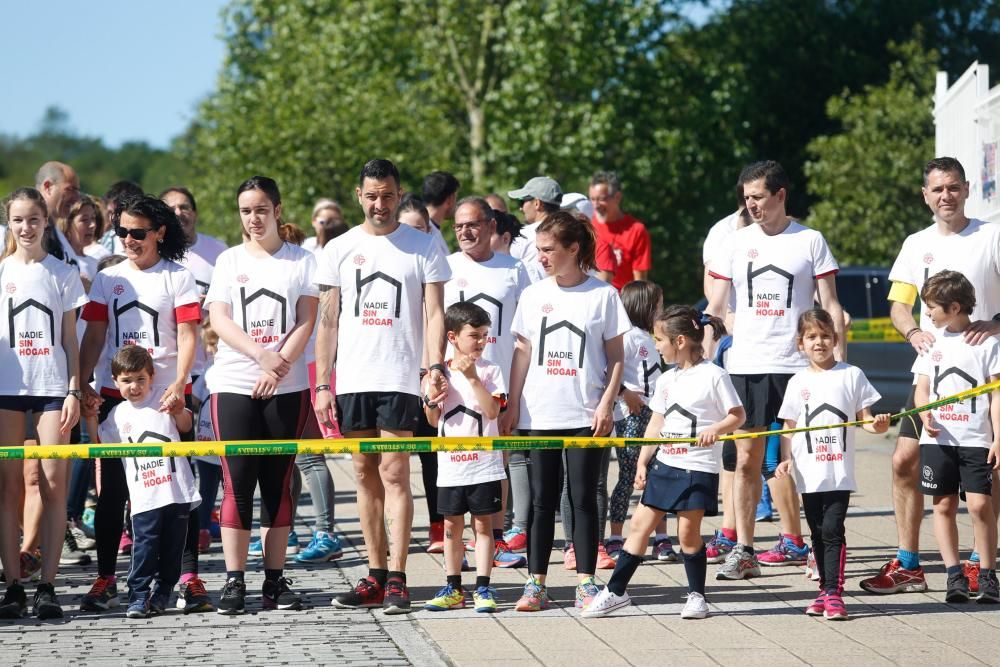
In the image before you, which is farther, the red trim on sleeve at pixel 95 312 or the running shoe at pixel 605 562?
the running shoe at pixel 605 562

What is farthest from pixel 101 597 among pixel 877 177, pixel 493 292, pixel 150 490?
pixel 877 177

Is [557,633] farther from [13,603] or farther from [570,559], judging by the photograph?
[13,603]

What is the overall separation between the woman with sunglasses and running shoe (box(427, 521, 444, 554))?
1932mm

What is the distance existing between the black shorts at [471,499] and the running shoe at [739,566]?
1.52 metres

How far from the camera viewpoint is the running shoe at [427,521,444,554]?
29.7 ft

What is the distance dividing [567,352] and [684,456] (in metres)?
0.75

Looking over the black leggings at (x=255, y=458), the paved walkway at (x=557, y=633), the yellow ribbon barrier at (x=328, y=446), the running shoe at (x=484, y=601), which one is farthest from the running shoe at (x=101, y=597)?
the running shoe at (x=484, y=601)

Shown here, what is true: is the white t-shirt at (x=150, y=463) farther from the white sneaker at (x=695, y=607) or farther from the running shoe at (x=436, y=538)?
the white sneaker at (x=695, y=607)

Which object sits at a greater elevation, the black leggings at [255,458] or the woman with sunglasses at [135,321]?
the woman with sunglasses at [135,321]

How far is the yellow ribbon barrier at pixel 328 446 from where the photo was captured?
694cm

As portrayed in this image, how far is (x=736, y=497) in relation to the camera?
27.1 feet

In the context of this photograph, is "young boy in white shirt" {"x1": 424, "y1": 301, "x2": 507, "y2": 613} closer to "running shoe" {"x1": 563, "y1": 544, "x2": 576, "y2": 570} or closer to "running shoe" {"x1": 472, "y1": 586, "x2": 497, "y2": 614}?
"running shoe" {"x1": 472, "y1": 586, "x2": 497, "y2": 614}

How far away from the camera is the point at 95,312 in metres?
7.66

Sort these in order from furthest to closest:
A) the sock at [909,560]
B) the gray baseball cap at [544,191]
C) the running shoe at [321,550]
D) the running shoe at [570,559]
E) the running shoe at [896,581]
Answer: the gray baseball cap at [544,191], the running shoe at [321,550], the running shoe at [570,559], the sock at [909,560], the running shoe at [896,581]
